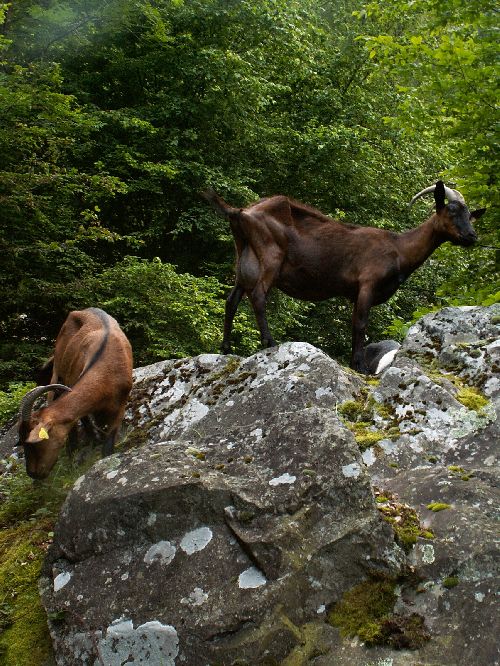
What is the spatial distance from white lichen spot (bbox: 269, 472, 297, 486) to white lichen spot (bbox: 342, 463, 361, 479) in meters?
0.30

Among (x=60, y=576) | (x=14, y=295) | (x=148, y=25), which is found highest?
(x=148, y=25)

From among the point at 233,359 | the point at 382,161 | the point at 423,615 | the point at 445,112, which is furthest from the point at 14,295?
the point at 382,161

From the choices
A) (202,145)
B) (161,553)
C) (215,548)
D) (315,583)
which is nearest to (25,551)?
(161,553)

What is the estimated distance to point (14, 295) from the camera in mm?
10586

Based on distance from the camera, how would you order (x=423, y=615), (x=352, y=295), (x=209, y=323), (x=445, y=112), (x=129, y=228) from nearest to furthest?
1. (x=423, y=615)
2. (x=352, y=295)
3. (x=445, y=112)
4. (x=209, y=323)
5. (x=129, y=228)

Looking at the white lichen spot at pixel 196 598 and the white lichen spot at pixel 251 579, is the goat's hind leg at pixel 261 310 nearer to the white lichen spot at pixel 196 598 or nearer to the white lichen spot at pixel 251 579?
the white lichen spot at pixel 251 579

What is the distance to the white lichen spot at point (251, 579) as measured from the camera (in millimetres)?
3486

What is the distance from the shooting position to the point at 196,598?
11.4 ft

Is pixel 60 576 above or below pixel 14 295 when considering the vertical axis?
above

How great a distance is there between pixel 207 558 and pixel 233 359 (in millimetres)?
3136

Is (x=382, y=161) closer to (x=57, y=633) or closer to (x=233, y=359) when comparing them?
(x=233, y=359)

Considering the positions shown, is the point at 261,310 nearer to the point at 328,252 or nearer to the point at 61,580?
the point at 328,252

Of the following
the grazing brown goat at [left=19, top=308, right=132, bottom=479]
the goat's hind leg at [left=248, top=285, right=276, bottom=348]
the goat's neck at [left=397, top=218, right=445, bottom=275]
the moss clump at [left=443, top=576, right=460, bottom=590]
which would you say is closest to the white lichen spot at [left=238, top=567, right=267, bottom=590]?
the moss clump at [left=443, top=576, right=460, bottom=590]

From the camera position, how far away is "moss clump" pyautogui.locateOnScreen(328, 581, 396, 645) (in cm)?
334
